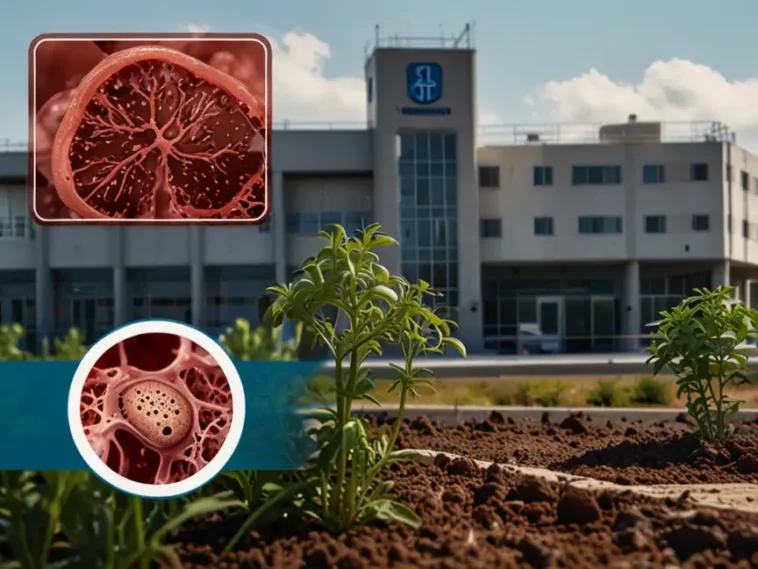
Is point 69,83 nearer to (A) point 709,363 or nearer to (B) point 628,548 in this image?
(B) point 628,548

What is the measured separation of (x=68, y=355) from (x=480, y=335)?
3467cm

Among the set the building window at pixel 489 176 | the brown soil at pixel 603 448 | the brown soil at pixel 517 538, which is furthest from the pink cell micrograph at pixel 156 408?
the building window at pixel 489 176

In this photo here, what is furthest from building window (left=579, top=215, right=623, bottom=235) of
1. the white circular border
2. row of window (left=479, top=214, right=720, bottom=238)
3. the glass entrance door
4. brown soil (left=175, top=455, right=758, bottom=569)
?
the white circular border

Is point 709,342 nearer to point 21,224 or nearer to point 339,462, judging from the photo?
point 339,462

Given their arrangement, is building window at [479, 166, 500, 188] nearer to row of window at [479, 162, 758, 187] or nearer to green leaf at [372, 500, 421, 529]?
row of window at [479, 162, 758, 187]

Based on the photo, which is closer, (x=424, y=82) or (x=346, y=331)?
(x=346, y=331)

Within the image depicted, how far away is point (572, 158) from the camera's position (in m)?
37.5

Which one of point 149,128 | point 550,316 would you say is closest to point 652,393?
point 149,128

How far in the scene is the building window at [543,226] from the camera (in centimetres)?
3738

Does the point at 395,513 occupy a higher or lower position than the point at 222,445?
lower

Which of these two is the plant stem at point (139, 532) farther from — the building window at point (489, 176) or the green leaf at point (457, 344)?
the building window at point (489, 176)

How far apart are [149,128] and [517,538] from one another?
1.71 meters

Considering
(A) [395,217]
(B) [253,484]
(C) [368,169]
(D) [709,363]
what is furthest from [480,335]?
(B) [253,484]

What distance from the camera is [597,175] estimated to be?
37.9 metres
